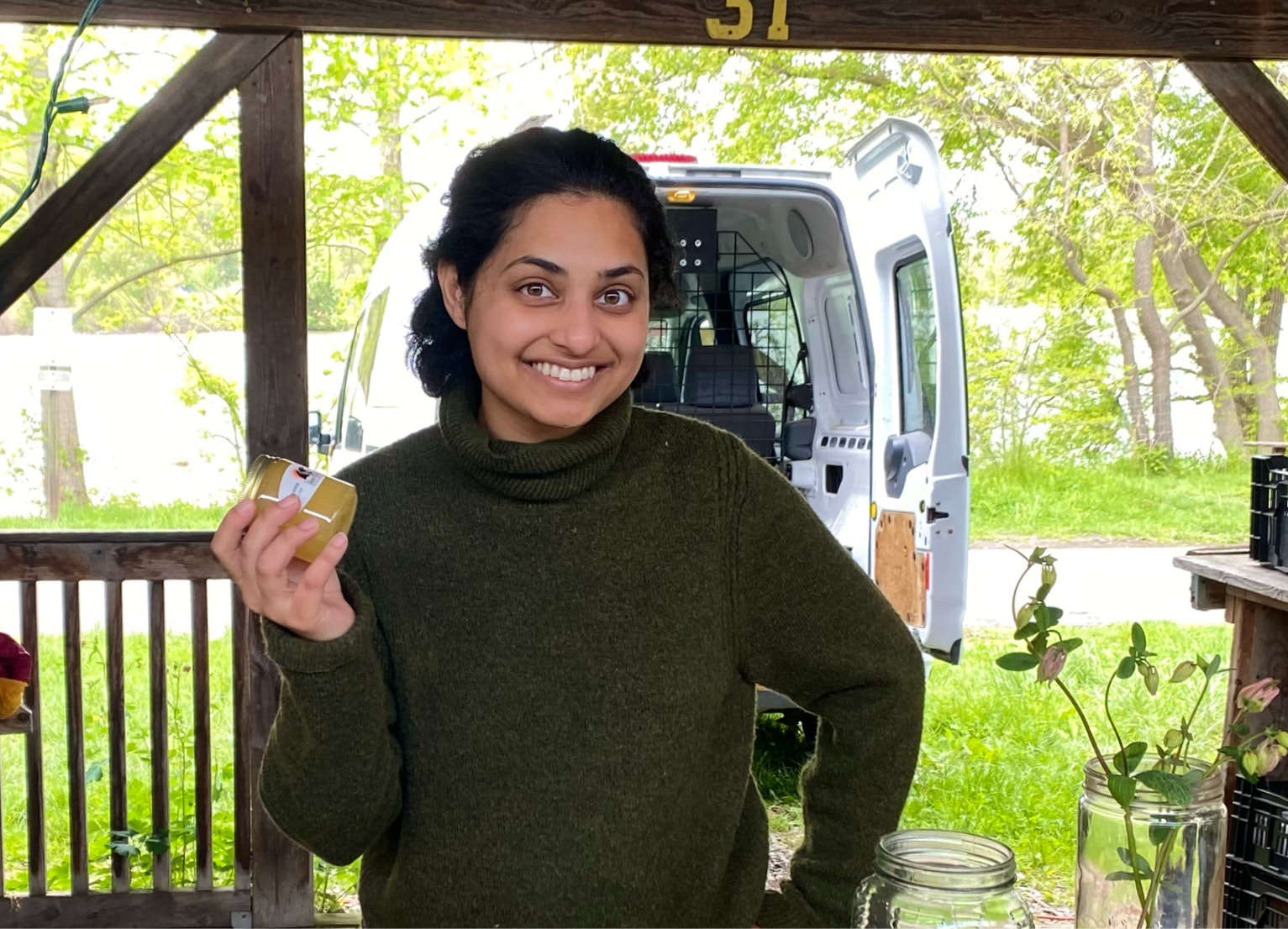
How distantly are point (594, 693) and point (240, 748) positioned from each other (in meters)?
2.40

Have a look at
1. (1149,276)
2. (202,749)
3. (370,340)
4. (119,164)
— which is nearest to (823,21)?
(119,164)

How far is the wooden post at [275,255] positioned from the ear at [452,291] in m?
1.56

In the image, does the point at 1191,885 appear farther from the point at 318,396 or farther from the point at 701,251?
the point at 318,396

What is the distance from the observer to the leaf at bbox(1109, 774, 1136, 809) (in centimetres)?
93

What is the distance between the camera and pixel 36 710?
286 cm

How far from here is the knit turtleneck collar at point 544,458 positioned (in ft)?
4.60

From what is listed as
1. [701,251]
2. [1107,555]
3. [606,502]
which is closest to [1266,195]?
[1107,555]

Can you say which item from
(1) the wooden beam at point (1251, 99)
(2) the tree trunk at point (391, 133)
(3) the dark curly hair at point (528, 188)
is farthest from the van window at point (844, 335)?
(2) the tree trunk at point (391, 133)

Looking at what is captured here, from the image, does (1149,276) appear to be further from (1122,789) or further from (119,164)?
(1122,789)

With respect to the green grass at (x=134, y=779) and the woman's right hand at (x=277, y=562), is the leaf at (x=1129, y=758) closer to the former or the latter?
the woman's right hand at (x=277, y=562)

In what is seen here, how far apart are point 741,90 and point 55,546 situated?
1071 centimetres

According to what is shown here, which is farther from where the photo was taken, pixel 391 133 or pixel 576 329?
pixel 391 133

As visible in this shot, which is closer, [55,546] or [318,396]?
[55,546]

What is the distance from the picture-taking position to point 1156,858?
959 mm
